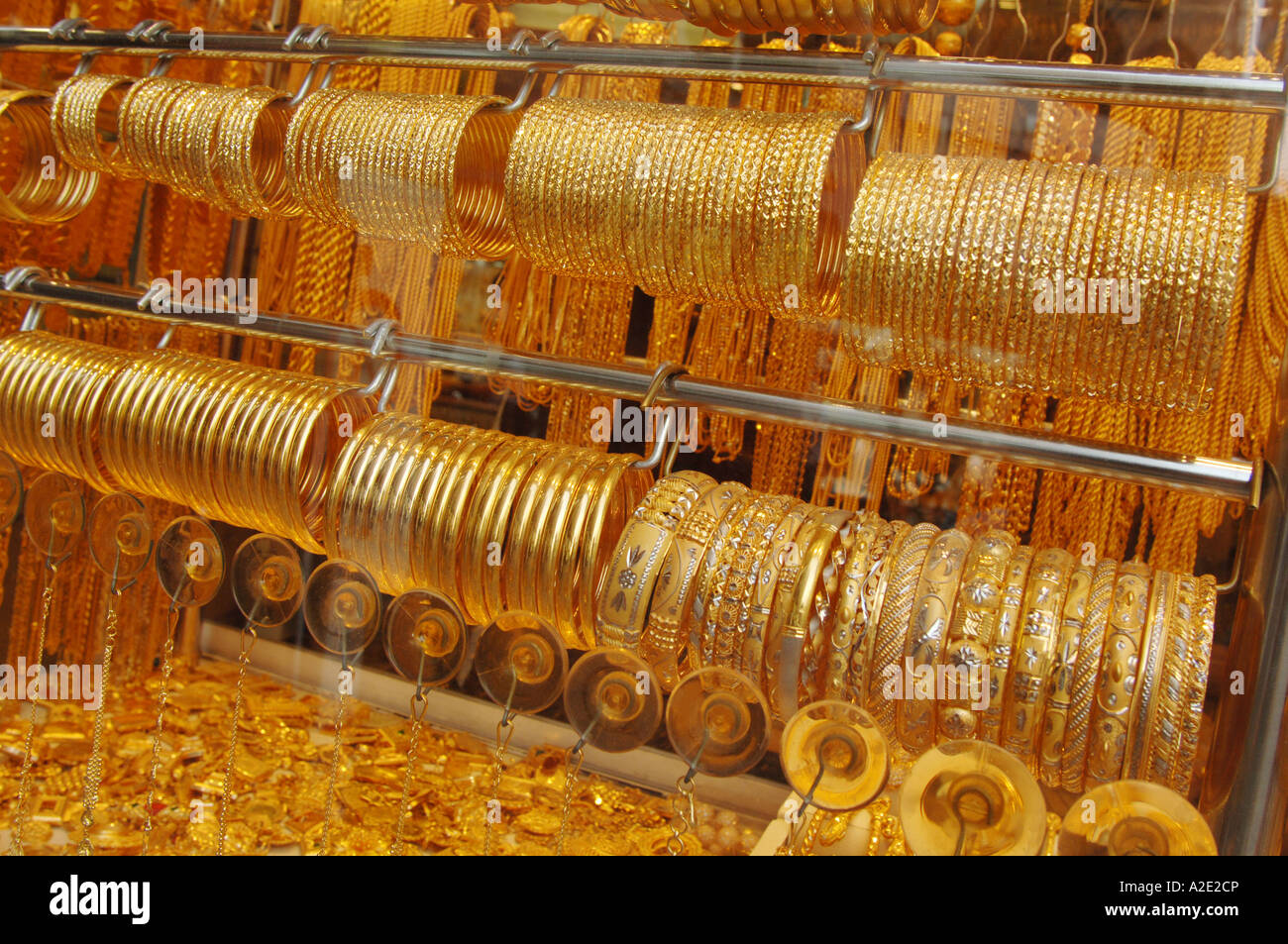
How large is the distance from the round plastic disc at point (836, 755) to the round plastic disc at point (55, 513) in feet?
3.30

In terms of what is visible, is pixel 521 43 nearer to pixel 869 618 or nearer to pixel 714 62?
pixel 714 62

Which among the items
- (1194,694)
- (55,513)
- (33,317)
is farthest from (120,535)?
(1194,694)

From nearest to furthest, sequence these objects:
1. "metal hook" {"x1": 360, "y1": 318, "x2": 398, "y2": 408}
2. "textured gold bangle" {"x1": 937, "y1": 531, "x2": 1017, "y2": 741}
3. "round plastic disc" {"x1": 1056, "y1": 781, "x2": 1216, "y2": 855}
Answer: "round plastic disc" {"x1": 1056, "y1": 781, "x2": 1216, "y2": 855}, "textured gold bangle" {"x1": 937, "y1": 531, "x2": 1017, "y2": 741}, "metal hook" {"x1": 360, "y1": 318, "x2": 398, "y2": 408}

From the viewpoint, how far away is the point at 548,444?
3.57 ft

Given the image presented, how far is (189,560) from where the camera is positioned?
1177mm

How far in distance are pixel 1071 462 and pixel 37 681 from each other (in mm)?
1584

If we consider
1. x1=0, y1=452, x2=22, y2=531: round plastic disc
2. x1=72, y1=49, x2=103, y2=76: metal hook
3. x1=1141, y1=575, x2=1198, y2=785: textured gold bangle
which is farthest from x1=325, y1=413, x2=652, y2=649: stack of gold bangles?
x1=72, y1=49, x2=103, y2=76: metal hook

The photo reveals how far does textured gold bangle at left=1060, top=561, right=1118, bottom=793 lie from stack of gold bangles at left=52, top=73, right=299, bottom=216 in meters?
1.02

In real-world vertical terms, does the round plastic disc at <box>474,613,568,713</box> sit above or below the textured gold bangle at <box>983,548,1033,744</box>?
below

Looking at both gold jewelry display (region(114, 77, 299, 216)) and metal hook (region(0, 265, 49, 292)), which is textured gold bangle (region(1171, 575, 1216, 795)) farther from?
metal hook (region(0, 265, 49, 292))

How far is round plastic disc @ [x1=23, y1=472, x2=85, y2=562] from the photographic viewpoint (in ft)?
4.34

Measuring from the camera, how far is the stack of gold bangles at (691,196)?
91cm

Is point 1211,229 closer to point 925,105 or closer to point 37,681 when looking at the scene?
point 925,105
